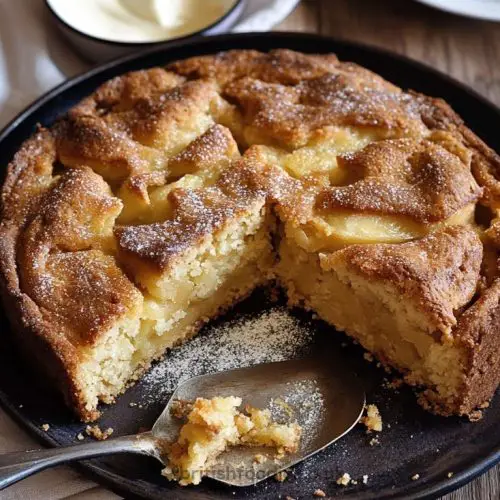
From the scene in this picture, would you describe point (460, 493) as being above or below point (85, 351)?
below

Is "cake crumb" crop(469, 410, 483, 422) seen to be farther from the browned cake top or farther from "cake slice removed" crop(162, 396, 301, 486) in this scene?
"cake slice removed" crop(162, 396, 301, 486)

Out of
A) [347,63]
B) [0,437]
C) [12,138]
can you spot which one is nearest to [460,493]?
[0,437]

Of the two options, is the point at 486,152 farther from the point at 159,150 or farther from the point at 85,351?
the point at 85,351

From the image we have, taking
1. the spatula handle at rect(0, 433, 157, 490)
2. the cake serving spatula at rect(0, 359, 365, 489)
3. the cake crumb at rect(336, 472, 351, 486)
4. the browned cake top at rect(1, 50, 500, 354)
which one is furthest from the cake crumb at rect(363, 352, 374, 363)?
the spatula handle at rect(0, 433, 157, 490)

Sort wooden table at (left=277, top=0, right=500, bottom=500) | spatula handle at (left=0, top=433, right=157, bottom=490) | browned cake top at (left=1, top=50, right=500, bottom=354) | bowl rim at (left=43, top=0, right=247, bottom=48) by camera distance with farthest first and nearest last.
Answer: wooden table at (left=277, top=0, right=500, bottom=500), bowl rim at (left=43, top=0, right=247, bottom=48), browned cake top at (left=1, top=50, right=500, bottom=354), spatula handle at (left=0, top=433, right=157, bottom=490)

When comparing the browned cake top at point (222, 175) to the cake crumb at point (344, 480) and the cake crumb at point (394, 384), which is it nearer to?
the cake crumb at point (394, 384)

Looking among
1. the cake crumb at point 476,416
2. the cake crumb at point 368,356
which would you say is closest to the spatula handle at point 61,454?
the cake crumb at point 368,356
